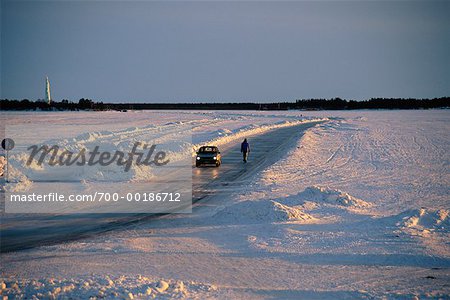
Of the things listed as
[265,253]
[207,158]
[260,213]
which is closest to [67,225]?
[260,213]

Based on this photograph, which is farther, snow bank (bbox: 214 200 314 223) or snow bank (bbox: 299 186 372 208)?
snow bank (bbox: 299 186 372 208)

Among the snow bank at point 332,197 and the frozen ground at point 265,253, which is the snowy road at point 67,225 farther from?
the snow bank at point 332,197

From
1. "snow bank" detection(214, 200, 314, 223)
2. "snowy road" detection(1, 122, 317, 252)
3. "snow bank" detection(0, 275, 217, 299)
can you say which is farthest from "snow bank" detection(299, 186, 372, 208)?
"snow bank" detection(0, 275, 217, 299)

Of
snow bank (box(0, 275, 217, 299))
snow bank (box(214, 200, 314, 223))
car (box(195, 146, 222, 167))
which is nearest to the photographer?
snow bank (box(0, 275, 217, 299))

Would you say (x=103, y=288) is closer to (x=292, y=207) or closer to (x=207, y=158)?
(x=292, y=207)

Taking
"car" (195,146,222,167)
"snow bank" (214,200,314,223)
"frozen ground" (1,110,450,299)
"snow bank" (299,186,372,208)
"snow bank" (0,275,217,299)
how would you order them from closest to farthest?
1. "snow bank" (0,275,217,299)
2. "frozen ground" (1,110,450,299)
3. "snow bank" (214,200,314,223)
4. "snow bank" (299,186,372,208)
5. "car" (195,146,222,167)

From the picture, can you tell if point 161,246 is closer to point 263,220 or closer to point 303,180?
point 263,220

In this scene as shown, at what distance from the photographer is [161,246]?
12.0 metres

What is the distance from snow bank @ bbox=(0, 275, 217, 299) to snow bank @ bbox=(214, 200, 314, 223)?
18.5 ft

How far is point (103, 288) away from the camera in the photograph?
8.73m

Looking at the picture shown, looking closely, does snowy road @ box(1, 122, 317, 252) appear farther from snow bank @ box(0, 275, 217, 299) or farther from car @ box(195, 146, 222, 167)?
car @ box(195, 146, 222, 167)

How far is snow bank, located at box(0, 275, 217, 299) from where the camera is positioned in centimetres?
847

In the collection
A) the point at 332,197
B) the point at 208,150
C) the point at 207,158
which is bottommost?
the point at 332,197

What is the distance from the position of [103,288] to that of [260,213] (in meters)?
7.33
